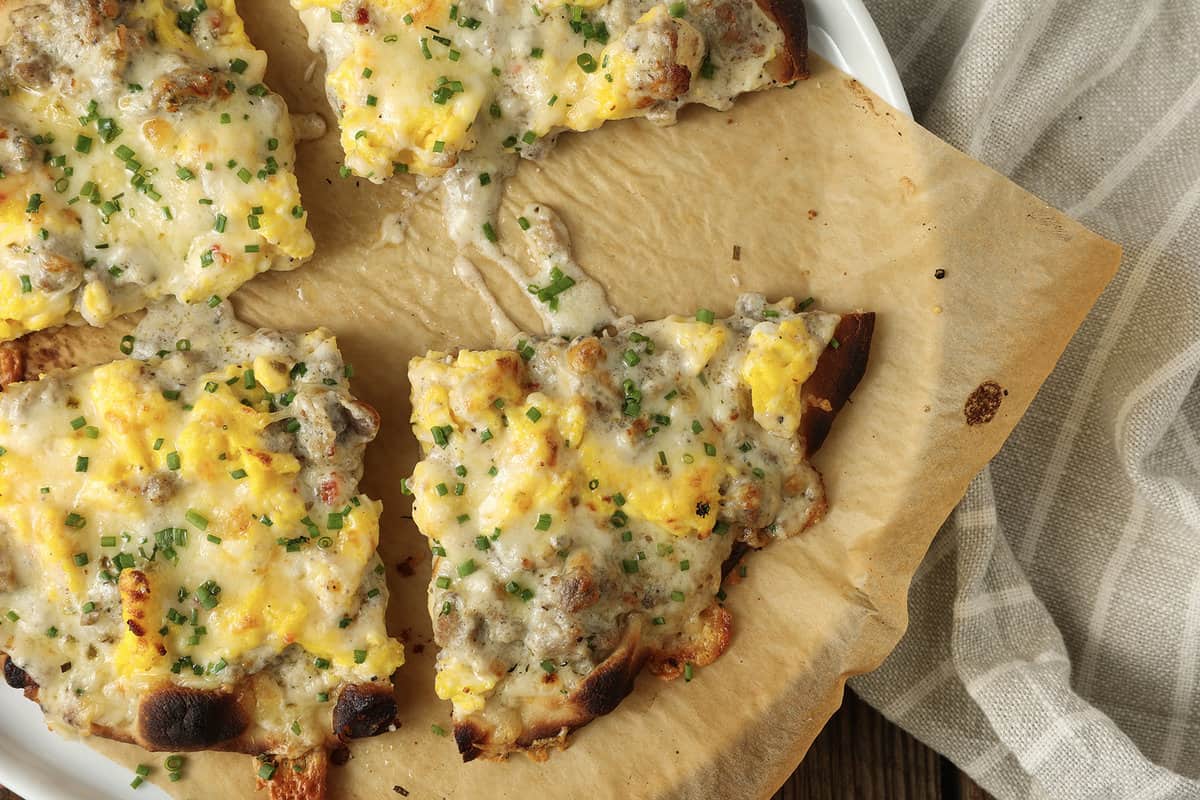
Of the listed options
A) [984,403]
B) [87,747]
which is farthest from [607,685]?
[87,747]

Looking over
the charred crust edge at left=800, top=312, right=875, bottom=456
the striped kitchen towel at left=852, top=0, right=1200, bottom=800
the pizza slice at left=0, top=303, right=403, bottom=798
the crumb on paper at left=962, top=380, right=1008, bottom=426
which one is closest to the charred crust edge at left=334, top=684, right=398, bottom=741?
the pizza slice at left=0, top=303, right=403, bottom=798

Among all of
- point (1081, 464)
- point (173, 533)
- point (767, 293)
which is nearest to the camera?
point (173, 533)

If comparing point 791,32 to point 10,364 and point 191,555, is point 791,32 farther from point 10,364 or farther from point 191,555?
point 10,364

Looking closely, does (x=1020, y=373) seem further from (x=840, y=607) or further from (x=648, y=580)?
(x=648, y=580)

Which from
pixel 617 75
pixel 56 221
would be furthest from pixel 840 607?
pixel 56 221

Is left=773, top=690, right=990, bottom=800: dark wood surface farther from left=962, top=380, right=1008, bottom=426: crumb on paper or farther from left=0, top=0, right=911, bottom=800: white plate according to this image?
left=0, top=0, right=911, bottom=800: white plate

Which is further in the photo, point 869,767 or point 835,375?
point 869,767
